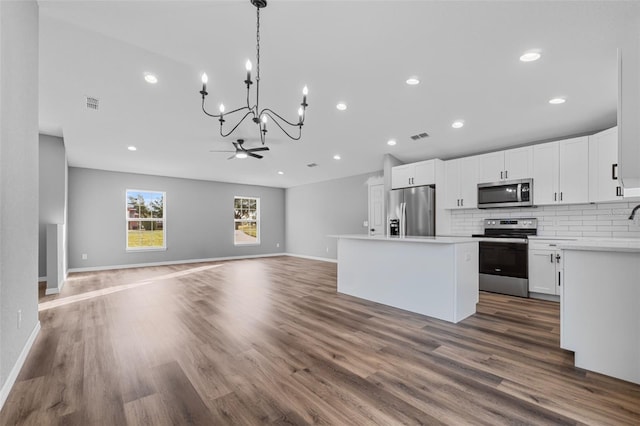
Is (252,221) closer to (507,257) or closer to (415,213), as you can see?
(415,213)

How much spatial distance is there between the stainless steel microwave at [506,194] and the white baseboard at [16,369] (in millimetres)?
6060

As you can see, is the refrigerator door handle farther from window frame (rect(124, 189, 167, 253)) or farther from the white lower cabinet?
window frame (rect(124, 189, 167, 253))

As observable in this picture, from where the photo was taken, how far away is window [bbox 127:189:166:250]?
7479mm

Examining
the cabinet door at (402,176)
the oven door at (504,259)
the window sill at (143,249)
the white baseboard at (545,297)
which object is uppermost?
the cabinet door at (402,176)

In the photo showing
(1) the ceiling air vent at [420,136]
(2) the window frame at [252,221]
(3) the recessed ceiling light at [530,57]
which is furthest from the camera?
(2) the window frame at [252,221]

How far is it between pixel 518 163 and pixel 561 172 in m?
0.59

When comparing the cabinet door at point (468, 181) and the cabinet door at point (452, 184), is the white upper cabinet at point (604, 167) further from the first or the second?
the cabinet door at point (452, 184)

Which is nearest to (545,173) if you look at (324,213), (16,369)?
(324,213)

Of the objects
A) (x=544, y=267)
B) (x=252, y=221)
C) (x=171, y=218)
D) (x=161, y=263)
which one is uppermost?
(x=171, y=218)

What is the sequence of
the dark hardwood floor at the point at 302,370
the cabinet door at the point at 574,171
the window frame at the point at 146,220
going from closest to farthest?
the dark hardwood floor at the point at 302,370 < the cabinet door at the point at 574,171 < the window frame at the point at 146,220

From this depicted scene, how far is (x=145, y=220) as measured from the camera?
7691 millimetres

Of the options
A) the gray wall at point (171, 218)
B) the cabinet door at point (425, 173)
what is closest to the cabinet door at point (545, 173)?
the cabinet door at point (425, 173)

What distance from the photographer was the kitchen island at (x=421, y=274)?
126 inches

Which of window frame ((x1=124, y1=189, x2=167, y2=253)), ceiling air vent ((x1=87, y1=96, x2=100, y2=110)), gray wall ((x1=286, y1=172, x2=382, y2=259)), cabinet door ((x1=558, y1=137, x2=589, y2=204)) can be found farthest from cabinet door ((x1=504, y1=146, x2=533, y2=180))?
window frame ((x1=124, y1=189, x2=167, y2=253))
